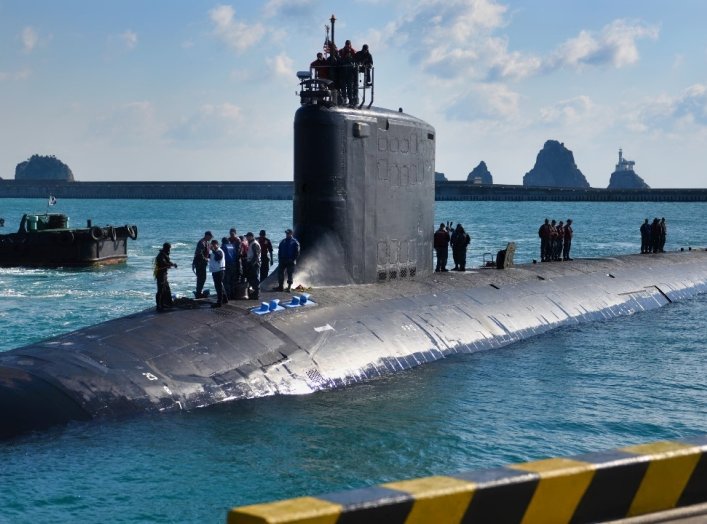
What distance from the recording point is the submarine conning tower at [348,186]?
18047mm

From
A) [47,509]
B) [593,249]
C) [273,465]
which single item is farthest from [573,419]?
[593,249]

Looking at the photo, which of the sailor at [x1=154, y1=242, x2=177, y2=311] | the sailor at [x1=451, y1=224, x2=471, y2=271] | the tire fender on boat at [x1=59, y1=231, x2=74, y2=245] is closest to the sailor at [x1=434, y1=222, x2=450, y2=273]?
the sailor at [x1=451, y1=224, x2=471, y2=271]

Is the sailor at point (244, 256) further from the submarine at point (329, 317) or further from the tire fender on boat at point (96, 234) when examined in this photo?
the tire fender on boat at point (96, 234)

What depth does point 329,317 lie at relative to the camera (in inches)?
662

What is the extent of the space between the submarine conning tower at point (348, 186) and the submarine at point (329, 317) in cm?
3

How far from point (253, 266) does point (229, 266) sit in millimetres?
425

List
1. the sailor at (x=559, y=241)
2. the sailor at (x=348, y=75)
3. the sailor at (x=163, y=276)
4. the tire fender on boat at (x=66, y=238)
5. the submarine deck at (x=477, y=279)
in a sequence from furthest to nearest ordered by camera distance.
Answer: the tire fender on boat at (x=66, y=238), the sailor at (x=559, y=241), the sailor at (x=348, y=75), the submarine deck at (x=477, y=279), the sailor at (x=163, y=276)

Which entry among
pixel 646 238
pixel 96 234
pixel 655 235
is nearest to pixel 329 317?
pixel 646 238

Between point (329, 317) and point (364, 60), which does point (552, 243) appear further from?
point (329, 317)

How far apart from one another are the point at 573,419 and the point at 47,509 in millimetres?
8354

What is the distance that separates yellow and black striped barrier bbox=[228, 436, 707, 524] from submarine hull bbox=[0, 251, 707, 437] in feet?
24.7

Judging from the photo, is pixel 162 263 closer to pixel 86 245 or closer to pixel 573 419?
pixel 573 419

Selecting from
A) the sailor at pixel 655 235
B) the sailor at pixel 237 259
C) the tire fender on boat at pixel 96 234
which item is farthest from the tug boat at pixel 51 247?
the sailor at pixel 237 259

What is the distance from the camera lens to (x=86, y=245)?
48.1m
